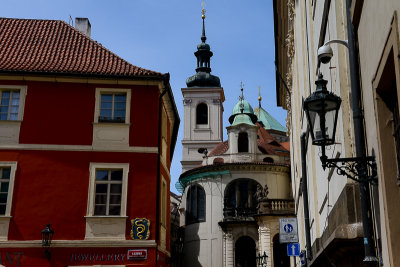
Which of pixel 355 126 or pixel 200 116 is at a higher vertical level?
pixel 200 116

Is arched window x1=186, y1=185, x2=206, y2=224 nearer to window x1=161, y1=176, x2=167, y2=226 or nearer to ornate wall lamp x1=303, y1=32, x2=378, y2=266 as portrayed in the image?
window x1=161, y1=176, x2=167, y2=226

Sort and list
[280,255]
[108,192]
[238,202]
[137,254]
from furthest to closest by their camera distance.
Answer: [238,202], [280,255], [108,192], [137,254]

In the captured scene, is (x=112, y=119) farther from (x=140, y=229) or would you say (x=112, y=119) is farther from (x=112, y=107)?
(x=140, y=229)

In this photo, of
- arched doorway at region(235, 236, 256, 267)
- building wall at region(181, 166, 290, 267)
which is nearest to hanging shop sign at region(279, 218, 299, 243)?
arched doorway at region(235, 236, 256, 267)

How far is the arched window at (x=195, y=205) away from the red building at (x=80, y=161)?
900 inches

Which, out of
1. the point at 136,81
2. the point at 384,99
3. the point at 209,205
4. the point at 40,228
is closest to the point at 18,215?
the point at 40,228

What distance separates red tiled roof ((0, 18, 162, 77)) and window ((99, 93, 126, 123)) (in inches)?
31.8

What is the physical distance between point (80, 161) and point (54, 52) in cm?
505

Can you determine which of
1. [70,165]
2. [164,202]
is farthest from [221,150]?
[70,165]

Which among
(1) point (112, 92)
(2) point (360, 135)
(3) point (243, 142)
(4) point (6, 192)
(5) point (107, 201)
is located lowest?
(2) point (360, 135)

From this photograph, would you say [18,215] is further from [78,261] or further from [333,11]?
[333,11]

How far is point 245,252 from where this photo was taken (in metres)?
40.2

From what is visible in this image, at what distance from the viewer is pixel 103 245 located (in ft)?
56.5

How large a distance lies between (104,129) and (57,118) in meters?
1.73
